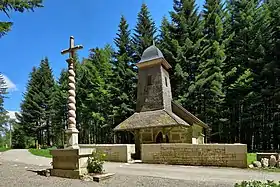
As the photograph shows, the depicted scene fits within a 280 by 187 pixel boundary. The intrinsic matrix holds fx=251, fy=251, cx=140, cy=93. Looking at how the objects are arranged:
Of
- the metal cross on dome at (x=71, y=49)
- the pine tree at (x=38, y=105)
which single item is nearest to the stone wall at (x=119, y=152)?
the metal cross on dome at (x=71, y=49)

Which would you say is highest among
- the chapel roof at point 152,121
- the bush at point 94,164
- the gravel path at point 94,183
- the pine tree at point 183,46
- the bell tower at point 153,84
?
the pine tree at point 183,46

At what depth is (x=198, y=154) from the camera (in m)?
11.4

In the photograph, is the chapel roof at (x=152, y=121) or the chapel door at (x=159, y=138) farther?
the chapel door at (x=159, y=138)

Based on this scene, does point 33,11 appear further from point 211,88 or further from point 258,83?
point 258,83

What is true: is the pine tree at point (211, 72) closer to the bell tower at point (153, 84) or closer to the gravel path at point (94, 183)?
the bell tower at point (153, 84)

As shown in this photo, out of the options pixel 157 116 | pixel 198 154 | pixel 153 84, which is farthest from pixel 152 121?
pixel 198 154

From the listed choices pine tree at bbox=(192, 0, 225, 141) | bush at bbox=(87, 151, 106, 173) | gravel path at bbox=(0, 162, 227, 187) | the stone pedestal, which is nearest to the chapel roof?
pine tree at bbox=(192, 0, 225, 141)

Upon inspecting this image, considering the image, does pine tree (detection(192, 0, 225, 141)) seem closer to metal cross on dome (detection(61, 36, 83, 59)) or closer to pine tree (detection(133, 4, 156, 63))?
pine tree (detection(133, 4, 156, 63))

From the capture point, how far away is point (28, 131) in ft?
124

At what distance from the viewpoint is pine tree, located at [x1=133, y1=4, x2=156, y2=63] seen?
27.8 m

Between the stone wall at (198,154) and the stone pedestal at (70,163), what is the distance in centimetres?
522

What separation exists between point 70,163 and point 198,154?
599cm

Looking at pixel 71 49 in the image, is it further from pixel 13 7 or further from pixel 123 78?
pixel 123 78

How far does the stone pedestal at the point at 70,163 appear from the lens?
7.68 meters
